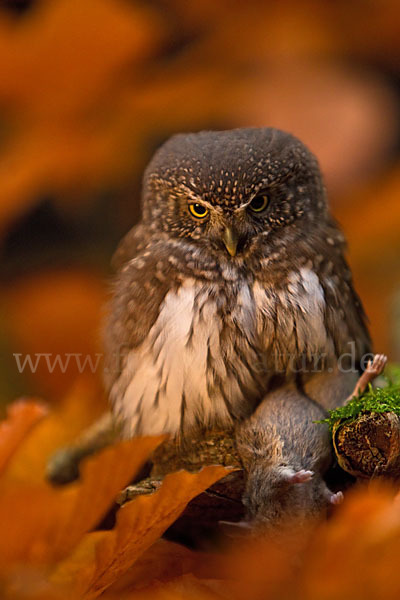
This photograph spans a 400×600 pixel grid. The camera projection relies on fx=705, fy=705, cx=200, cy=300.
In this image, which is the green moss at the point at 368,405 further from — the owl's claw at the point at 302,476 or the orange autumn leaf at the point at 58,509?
the orange autumn leaf at the point at 58,509

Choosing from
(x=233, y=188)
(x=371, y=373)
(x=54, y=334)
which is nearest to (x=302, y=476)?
(x=371, y=373)

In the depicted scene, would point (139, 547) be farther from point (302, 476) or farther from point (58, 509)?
point (302, 476)

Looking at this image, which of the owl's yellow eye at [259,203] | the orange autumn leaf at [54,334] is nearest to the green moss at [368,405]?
the owl's yellow eye at [259,203]

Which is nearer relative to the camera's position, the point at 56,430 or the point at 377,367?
the point at 377,367

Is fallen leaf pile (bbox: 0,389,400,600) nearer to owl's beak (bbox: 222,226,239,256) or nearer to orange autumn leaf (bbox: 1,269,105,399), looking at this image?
owl's beak (bbox: 222,226,239,256)

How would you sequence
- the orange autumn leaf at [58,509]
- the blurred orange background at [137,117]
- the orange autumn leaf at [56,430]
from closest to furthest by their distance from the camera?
1. the orange autumn leaf at [58,509]
2. the orange autumn leaf at [56,430]
3. the blurred orange background at [137,117]

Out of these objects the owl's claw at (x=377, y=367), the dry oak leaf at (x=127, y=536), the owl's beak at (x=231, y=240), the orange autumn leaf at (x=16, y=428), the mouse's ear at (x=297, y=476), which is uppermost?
the owl's beak at (x=231, y=240)

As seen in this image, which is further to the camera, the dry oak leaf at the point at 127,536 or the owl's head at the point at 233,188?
the owl's head at the point at 233,188
